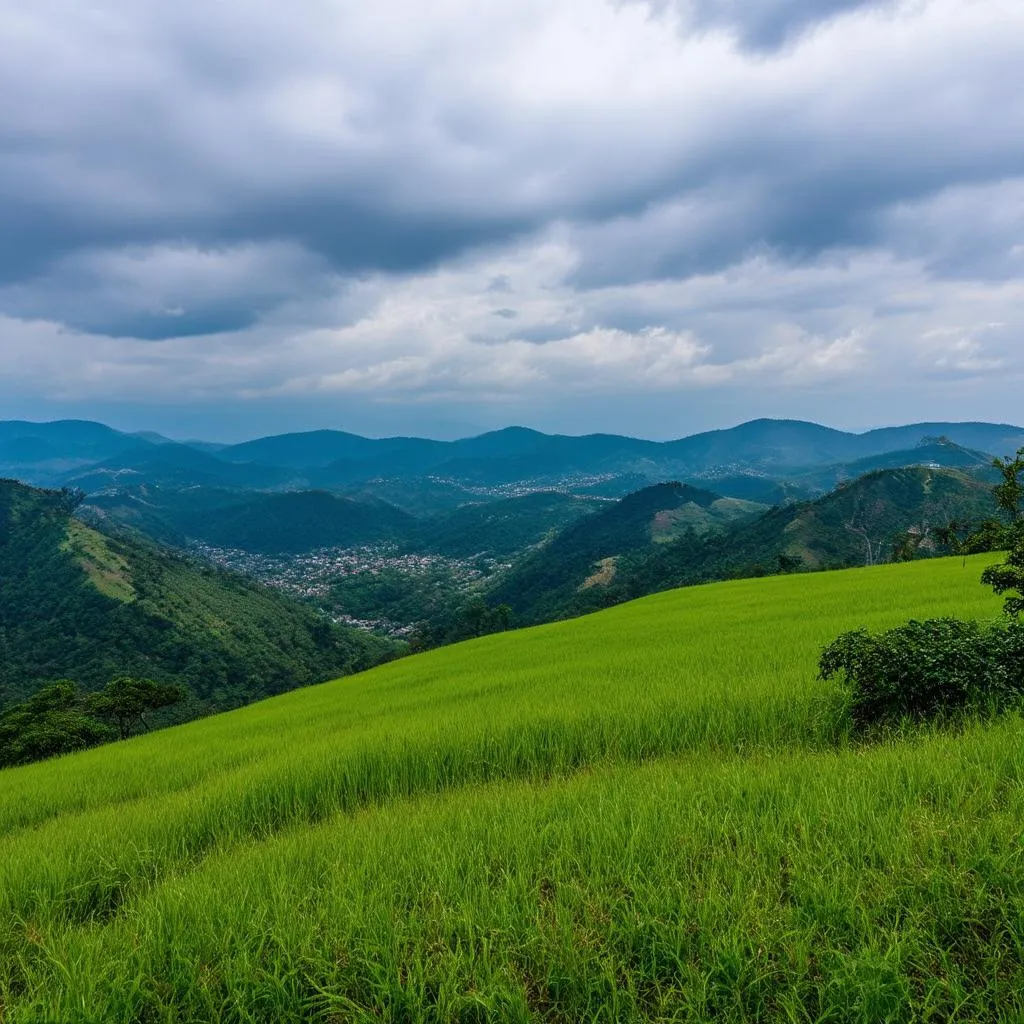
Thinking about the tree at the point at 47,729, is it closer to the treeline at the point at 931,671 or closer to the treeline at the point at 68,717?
the treeline at the point at 68,717

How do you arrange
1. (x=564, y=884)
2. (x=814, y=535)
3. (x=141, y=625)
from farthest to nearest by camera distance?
(x=814, y=535)
(x=141, y=625)
(x=564, y=884)

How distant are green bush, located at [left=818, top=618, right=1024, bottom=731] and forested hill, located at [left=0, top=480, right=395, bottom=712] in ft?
314

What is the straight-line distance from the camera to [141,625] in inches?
4582

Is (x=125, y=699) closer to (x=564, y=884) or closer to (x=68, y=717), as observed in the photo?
(x=68, y=717)

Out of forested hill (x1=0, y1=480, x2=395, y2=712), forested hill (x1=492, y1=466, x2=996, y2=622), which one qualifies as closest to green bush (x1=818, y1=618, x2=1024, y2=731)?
forested hill (x1=0, y1=480, x2=395, y2=712)

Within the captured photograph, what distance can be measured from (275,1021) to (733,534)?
174 metres

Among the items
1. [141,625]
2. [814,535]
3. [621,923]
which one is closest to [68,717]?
[621,923]

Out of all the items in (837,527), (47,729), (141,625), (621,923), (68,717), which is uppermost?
(621,923)

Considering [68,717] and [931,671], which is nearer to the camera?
[931,671]

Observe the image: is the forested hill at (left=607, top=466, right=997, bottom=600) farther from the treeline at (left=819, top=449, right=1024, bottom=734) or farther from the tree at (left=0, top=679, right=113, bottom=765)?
the treeline at (left=819, top=449, right=1024, bottom=734)

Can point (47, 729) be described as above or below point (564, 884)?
below

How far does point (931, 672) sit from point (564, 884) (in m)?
5.44

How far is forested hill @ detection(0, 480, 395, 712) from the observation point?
4136 inches

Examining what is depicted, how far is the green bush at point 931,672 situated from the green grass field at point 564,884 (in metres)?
0.62
